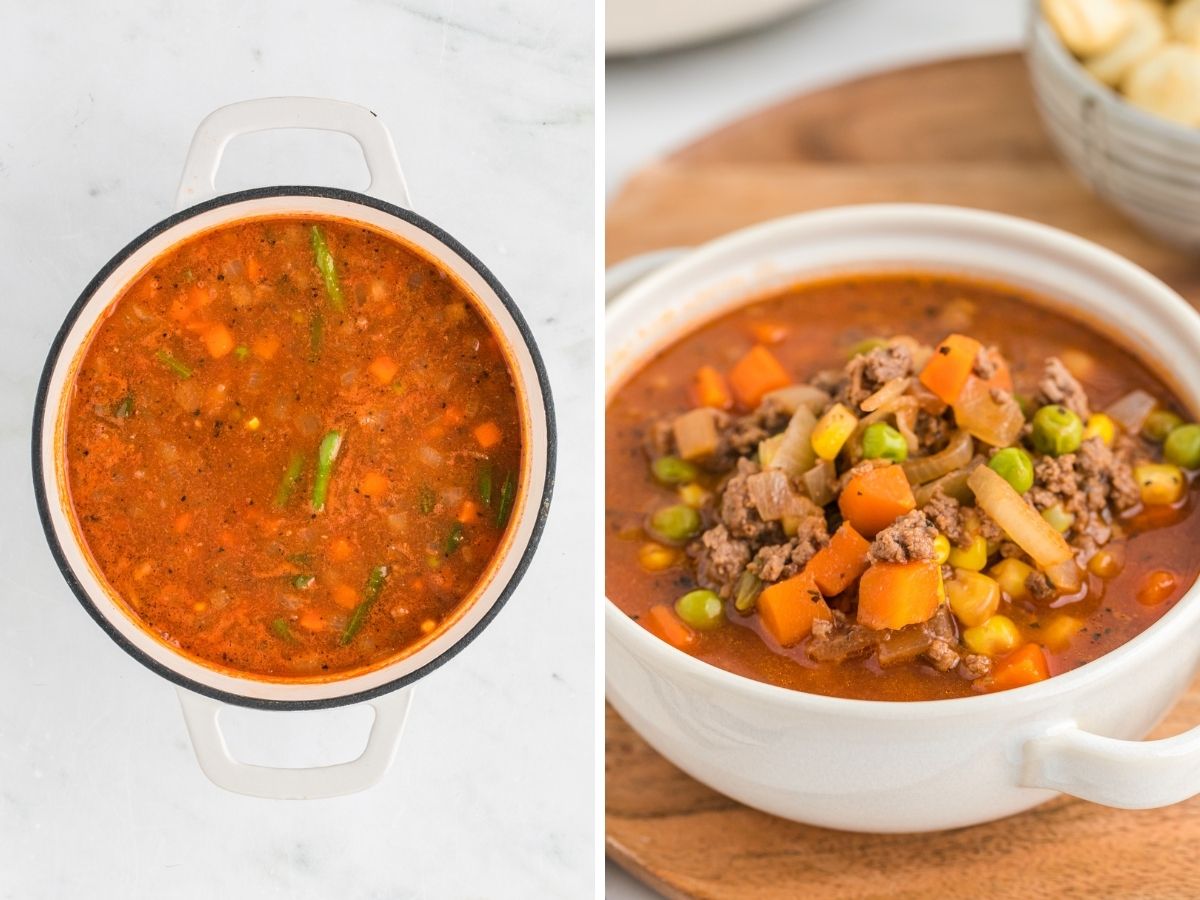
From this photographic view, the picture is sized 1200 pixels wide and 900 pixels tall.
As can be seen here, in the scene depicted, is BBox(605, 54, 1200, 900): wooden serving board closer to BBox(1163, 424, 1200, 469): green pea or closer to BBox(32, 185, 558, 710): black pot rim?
BBox(1163, 424, 1200, 469): green pea

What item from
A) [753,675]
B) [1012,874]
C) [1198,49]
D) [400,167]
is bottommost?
[1012,874]

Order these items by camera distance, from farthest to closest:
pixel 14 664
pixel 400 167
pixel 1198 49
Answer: pixel 1198 49
pixel 14 664
pixel 400 167

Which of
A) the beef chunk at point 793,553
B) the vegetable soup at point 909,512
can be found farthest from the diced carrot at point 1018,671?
Result: the beef chunk at point 793,553

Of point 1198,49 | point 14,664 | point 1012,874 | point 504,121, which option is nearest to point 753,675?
point 1012,874

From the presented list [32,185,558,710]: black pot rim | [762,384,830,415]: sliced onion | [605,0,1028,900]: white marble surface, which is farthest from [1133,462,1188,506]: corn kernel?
[605,0,1028,900]: white marble surface

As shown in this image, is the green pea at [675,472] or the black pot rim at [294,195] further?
the green pea at [675,472]

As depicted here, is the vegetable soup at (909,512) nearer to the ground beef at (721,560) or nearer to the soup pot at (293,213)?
the ground beef at (721,560)

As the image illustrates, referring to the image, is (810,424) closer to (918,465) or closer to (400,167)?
(918,465)
